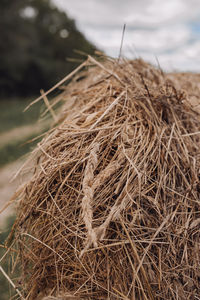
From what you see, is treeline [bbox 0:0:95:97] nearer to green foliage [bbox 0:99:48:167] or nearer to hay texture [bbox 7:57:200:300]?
green foliage [bbox 0:99:48:167]

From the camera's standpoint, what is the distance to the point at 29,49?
22.7 m

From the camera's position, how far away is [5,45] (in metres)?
20.3

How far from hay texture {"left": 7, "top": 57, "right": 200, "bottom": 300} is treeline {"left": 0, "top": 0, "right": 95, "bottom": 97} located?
16458 mm

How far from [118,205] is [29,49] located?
23.7 m

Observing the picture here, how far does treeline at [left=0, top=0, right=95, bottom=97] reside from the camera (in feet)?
66.7

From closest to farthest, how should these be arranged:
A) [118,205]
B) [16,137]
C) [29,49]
A: [118,205] → [16,137] → [29,49]

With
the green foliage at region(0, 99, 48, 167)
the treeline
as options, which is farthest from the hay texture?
the treeline

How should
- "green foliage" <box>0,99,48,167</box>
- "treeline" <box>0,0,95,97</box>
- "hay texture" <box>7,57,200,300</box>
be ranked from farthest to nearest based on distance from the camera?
"treeline" <box>0,0,95,97</box>
"green foliage" <box>0,99,48,167</box>
"hay texture" <box>7,57,200,300</box>

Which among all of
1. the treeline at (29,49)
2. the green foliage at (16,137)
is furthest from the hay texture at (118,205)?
the treeline at (29,49)

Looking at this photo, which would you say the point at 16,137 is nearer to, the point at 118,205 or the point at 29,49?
the point at 118,205

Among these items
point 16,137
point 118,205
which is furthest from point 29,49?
point 118,205

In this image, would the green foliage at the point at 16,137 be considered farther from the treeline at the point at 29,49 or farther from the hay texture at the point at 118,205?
the treeline at the point at 29,49

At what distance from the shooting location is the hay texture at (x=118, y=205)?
126 cm

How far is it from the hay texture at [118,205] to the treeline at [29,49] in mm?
16458
